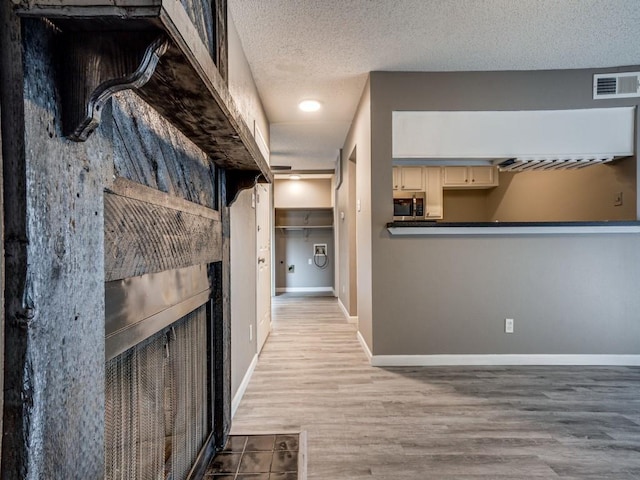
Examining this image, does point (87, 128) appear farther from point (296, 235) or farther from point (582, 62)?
point (296, 235)

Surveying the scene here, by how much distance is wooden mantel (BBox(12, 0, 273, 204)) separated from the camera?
0.56 m

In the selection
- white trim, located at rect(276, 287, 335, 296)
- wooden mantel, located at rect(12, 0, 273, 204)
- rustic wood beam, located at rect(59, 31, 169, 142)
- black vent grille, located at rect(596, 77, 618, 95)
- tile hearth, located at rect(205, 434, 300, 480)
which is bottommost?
white trim, located at rect(276, 287, 335, 296)

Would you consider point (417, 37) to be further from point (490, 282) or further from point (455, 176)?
point (455, 176)

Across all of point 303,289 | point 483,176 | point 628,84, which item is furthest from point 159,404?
point 303,289

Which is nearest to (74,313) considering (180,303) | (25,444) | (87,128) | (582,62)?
(25,444)

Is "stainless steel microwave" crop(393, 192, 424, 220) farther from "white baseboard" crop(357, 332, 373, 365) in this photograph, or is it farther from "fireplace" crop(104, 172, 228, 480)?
"fireplace" crop(104, 172, 228, 480)

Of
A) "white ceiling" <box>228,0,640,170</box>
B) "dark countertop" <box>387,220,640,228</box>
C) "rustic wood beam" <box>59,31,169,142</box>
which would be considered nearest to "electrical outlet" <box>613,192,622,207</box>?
"dark countertop" <box>387,220,640,228</box>

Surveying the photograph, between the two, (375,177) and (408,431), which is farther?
(375,177)

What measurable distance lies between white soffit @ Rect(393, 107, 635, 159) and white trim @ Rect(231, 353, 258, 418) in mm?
2194

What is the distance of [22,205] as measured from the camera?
531 mm

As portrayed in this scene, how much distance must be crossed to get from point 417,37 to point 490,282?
2091mm

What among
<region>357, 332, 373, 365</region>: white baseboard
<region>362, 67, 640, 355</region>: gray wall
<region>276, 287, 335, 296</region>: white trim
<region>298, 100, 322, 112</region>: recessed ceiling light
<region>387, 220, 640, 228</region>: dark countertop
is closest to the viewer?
<region>387, 220, 640, 228</region>: dark countertop

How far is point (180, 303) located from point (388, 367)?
232 cm

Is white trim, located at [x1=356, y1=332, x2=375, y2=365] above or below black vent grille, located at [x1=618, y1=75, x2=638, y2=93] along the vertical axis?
below
